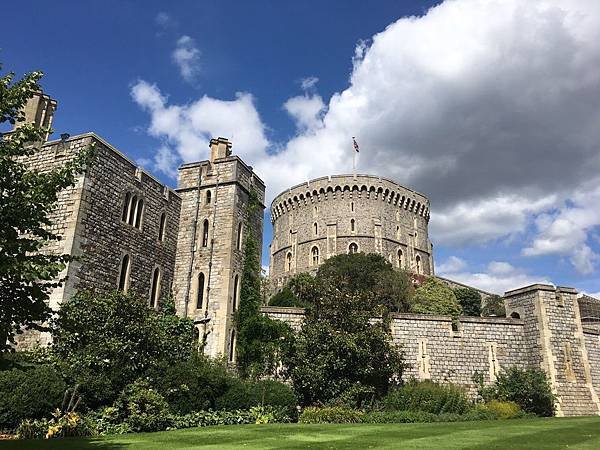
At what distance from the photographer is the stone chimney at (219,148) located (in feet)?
88.9

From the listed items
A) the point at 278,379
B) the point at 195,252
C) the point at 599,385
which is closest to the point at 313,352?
the point at 278,379

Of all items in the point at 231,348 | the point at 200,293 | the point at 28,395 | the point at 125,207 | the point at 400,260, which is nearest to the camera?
the point at 28,395

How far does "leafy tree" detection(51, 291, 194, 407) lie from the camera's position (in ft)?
53.9

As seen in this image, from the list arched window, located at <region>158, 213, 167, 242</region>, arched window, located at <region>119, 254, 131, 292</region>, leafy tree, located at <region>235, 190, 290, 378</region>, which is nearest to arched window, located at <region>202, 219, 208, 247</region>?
arched window, located at <region>158, 213, 167, 242</region>

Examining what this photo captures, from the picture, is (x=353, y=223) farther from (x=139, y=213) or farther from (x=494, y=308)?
(x=139, y=213)

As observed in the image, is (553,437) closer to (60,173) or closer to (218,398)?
(218,398)

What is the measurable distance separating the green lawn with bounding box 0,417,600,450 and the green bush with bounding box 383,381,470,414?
542 cm

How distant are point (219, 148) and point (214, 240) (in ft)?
17.7

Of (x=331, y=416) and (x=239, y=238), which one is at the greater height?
(x=239, y=238)

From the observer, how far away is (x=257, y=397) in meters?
18.9

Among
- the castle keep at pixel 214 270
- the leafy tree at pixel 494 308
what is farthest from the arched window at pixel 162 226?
the leafy tree at pixel 494 308

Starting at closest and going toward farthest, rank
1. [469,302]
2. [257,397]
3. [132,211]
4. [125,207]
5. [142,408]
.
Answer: [142,408] < [257,397] < [125,207] < [132,211] < [469,302]

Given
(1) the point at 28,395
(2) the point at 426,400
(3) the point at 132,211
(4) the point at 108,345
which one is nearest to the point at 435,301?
(2) the point at 426,400

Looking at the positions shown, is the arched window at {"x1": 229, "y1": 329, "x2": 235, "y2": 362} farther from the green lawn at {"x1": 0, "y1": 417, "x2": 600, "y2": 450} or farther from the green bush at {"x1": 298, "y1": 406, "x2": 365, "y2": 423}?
the green lawn at {"x1": 0, "y1": 417, "x2": 600, "y2": 450}
